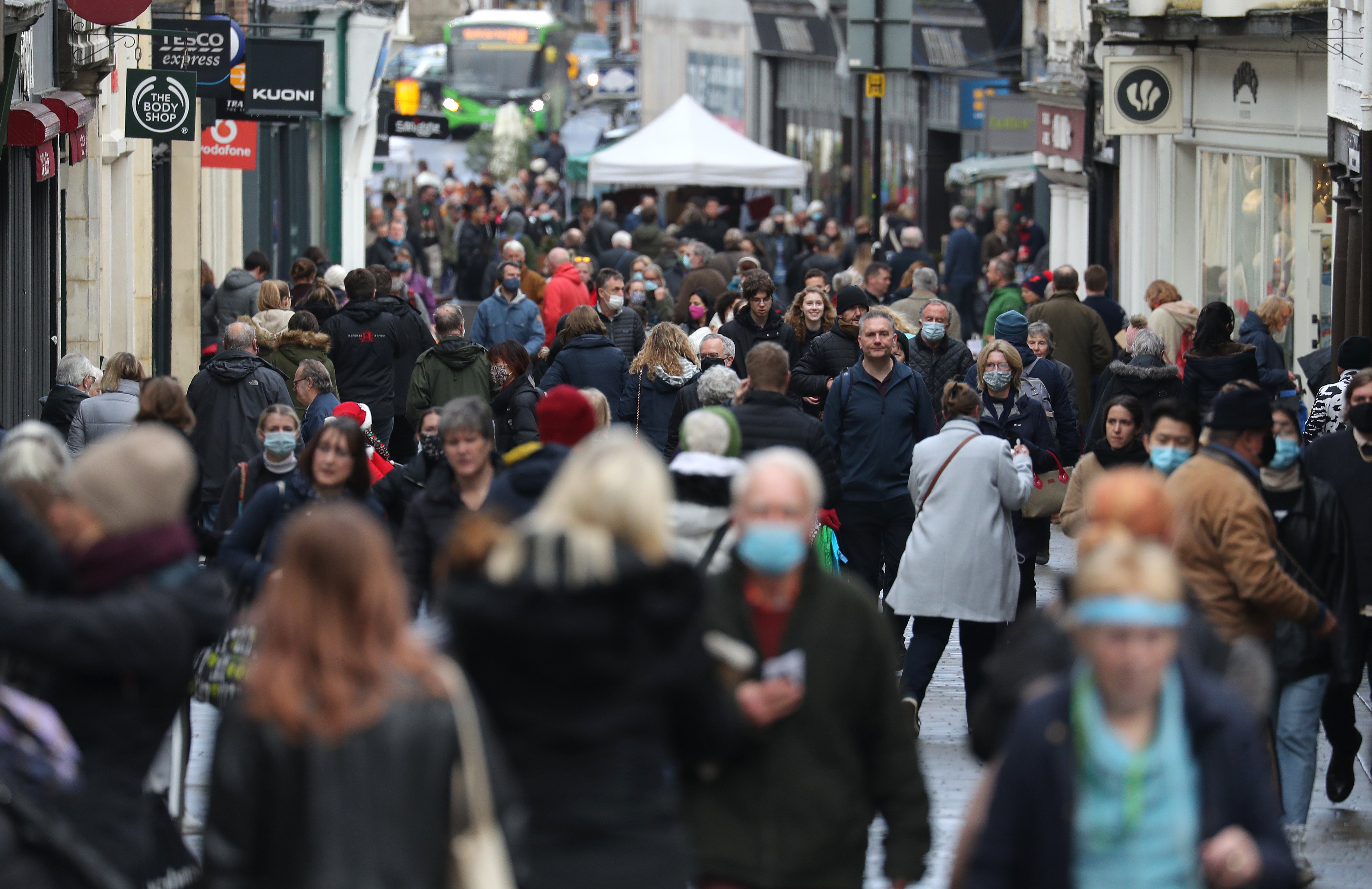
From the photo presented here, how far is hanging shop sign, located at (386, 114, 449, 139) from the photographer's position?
98.2 feet

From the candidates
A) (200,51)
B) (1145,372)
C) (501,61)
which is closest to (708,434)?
(1145,372)

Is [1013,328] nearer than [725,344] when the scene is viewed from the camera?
No

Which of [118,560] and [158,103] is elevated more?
[158,103]

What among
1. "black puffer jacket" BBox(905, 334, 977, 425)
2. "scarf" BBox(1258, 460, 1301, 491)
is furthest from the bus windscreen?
"scarf" BBox(1258, 460, 1301, 491)

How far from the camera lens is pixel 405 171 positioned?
56.2 m

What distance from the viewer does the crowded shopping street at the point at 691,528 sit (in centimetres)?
366

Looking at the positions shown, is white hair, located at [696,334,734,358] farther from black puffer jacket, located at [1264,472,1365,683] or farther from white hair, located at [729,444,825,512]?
white hair, located at [729,444,825,512]

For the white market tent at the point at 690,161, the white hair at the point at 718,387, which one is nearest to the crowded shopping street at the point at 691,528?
the white hair at the point at 718,387

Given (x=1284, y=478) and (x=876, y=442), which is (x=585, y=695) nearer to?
(x=1284, y=478)

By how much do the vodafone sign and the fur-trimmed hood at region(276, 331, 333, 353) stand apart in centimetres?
757

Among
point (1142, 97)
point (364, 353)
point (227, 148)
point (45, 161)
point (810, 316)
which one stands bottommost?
point (364, 353)

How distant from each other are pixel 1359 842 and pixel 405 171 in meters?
50.5

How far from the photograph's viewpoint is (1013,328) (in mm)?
13422

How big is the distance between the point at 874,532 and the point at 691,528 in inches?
160
